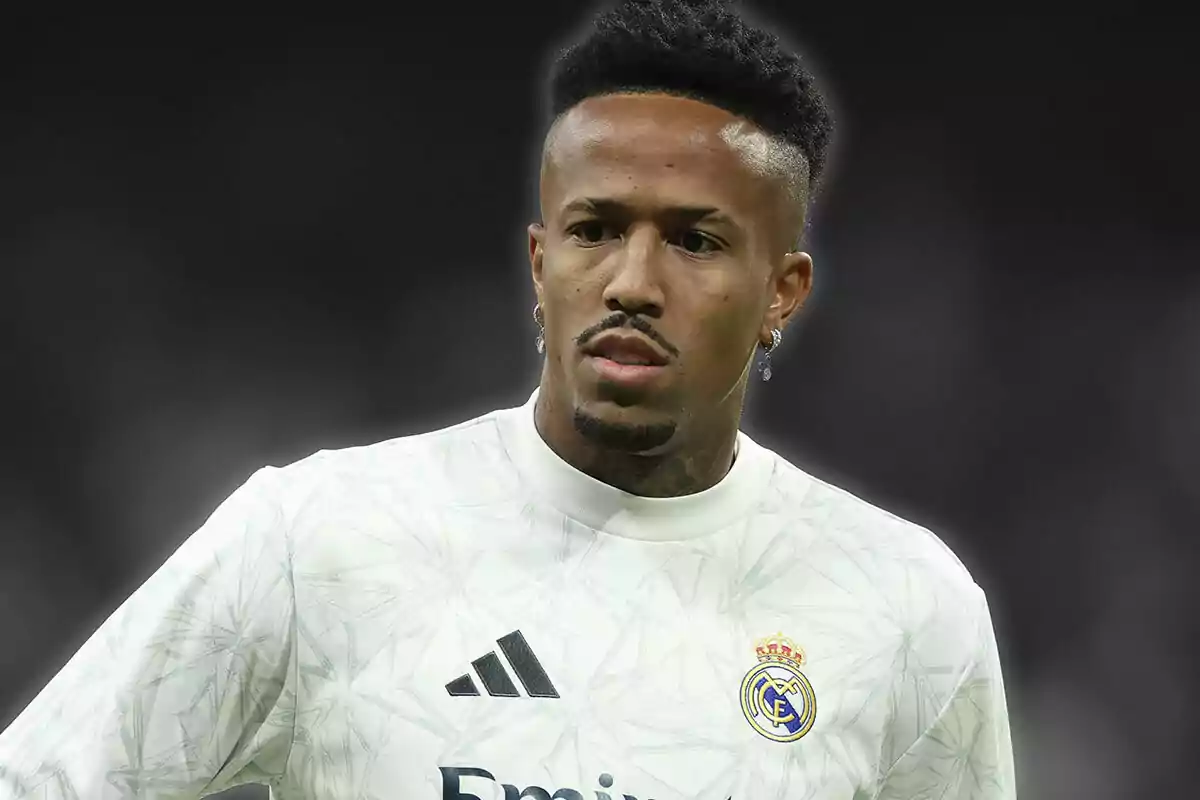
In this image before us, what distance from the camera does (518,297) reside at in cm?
262

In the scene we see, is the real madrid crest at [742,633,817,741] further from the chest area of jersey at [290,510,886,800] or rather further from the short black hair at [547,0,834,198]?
the short black hair at [547,0,834,198]

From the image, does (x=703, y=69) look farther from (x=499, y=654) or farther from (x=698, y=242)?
(x=499, y=654)

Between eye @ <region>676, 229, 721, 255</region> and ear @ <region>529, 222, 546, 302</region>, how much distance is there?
155 mm

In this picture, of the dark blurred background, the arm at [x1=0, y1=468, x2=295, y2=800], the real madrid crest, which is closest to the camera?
the arm at [x1=0, y1=468, x2=295, y2=800]

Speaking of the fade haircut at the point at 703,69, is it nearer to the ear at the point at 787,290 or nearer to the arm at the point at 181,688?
the ear at the point at 787,290

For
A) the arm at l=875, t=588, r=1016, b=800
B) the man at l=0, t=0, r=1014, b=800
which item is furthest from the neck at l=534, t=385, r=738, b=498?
the arm at l=875, t=588, r=1016, b=800

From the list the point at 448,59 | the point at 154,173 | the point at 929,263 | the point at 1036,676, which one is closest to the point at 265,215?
the point at 154,173

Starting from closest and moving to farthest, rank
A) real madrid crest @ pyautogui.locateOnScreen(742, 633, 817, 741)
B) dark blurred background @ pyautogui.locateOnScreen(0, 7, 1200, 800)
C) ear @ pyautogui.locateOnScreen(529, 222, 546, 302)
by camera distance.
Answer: real madrid crest @ pyautogui.locateOnScreen(742, 633, 817, 741) < ear @ pyautogui.locateOnScreen(529, 222, 546, 302) < dark blurred background @ pyautogui.locateOnScreen(0, 7, 1200, 800)

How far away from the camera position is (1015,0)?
2.76 m

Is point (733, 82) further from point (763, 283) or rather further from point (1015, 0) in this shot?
point (1015, 0)

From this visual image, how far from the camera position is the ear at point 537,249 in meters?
1.64

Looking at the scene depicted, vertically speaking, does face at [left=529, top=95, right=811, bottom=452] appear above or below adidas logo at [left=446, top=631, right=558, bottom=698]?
above

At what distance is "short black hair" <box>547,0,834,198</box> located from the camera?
159 centimetres

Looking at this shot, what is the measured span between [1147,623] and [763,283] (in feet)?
5.08
